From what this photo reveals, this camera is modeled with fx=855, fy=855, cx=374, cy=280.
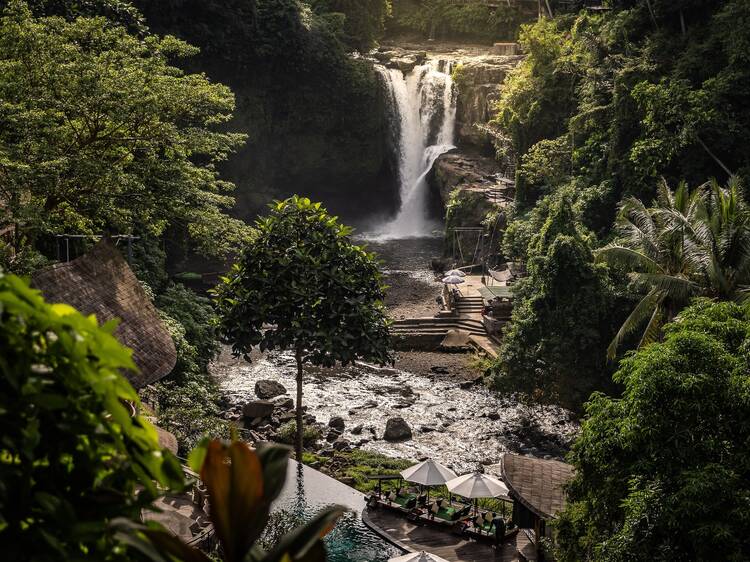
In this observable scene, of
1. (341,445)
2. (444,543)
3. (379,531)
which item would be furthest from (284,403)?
(444,543)

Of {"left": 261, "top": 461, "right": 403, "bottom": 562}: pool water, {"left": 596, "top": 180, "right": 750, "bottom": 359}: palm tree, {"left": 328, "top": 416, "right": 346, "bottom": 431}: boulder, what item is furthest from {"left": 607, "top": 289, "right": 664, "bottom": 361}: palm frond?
{"left": 261, "top": 461, "right": 403, "bottom": 562}: pool water

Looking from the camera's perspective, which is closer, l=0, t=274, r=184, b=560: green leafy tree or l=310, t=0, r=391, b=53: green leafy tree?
l=0, t=274, r=184, b=560: green leafy tree

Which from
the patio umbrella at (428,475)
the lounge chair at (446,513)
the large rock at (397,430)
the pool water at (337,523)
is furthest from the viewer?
the large rock at (397,430)

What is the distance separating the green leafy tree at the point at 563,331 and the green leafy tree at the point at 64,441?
87.2 feet

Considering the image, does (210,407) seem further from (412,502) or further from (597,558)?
(597,558)

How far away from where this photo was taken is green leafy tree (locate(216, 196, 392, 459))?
2050cm

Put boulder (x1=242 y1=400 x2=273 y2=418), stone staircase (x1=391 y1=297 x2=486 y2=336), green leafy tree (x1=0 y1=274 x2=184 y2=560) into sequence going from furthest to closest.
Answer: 1. stone staircase (x1=391 y1=297 x2=486 y2=336)
2. boulder (x1=242 y1=400 x2=273 y2=418)
3. green leafy tree (x1=0 y1=274 x2=184 y2=560)

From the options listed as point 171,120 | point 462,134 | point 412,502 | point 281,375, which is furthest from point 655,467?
point 462,134

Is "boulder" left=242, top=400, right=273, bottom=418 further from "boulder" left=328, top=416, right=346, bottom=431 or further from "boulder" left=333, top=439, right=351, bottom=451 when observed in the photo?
"boulder" left=333, top=439, right=351, bottom=451

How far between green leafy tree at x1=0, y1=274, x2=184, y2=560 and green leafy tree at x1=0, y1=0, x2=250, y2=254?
48.1ft

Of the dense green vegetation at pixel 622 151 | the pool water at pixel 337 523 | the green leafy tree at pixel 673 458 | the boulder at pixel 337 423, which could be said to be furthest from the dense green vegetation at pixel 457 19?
the green leafy tree at pixel 673 458

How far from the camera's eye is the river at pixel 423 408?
1067 inches

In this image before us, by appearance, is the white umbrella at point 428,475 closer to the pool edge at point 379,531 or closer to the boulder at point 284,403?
the pool edge at point 379,531

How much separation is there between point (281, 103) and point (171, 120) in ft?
109
